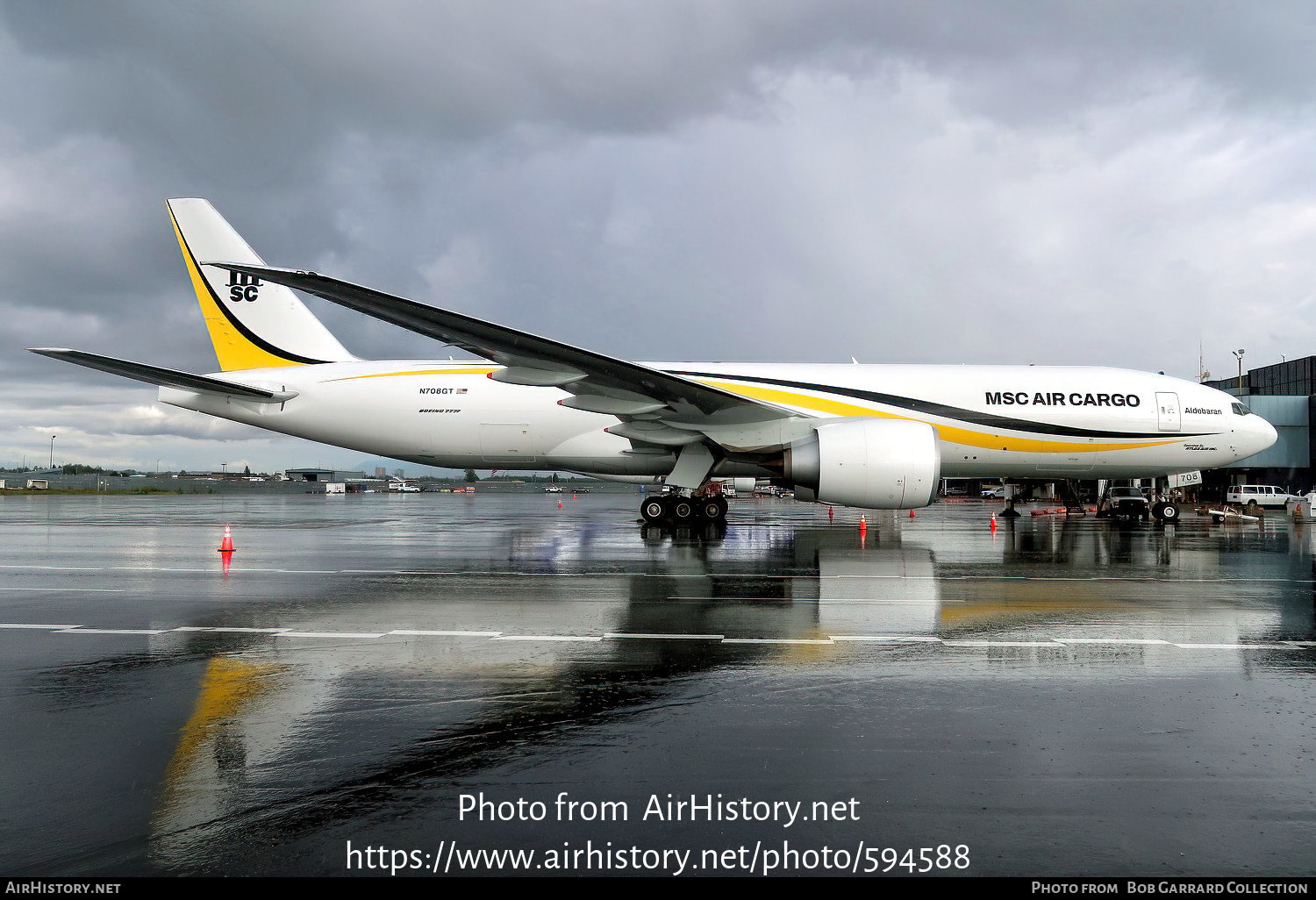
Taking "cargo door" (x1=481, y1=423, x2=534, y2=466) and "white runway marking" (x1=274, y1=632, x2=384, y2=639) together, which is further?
"cargo door" (x1=481, y1=423, x2=534, y2=466)

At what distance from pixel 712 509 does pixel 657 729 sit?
44.5 ft

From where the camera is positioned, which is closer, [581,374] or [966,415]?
[581,374]

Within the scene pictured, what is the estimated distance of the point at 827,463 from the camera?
1302cm

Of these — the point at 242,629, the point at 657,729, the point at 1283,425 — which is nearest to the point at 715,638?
the point at 657,729

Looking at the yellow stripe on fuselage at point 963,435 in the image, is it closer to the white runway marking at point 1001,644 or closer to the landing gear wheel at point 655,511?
the landing gear wheel at point 655,511

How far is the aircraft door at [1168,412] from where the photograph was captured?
56.0ft

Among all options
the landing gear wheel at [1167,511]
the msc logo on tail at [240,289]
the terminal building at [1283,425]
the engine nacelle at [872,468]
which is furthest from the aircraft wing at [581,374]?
the terminal building at [1283,425]

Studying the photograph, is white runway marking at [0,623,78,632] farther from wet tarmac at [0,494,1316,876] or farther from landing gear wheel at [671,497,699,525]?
landing gear wheel at [671,497,699,525]

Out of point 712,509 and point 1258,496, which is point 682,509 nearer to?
point 712,509

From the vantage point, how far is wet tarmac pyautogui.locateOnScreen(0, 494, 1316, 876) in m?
2.65

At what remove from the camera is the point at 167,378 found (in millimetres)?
16094

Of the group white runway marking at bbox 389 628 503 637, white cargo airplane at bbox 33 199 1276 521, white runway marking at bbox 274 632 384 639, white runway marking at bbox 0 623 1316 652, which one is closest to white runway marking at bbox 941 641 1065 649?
white runway marking at bbox 0 623 1316 652

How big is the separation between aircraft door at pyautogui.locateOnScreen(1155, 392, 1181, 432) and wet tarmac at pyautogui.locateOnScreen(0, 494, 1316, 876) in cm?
1010
